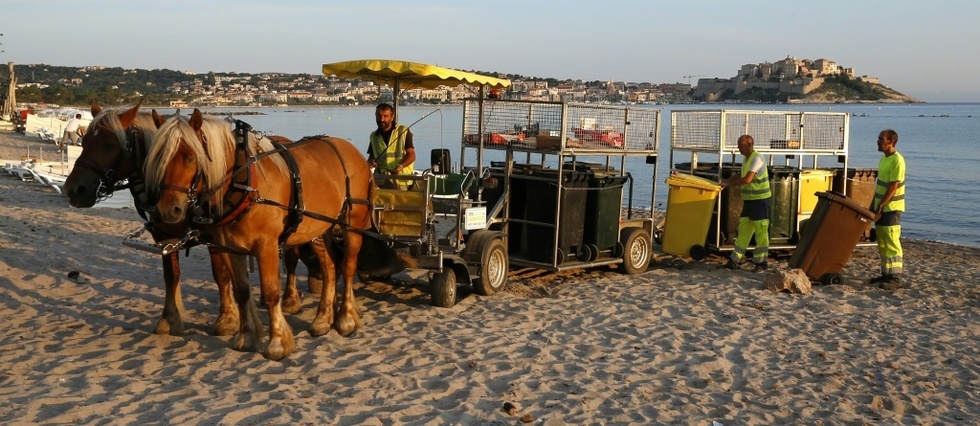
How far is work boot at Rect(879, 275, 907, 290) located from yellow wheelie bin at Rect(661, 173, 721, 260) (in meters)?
2.34

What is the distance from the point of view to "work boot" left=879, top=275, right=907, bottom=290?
1139cm

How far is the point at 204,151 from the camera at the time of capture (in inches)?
265

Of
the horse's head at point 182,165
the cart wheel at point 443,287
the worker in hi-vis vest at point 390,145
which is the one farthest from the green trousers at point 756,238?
the horse's head at point 182,165

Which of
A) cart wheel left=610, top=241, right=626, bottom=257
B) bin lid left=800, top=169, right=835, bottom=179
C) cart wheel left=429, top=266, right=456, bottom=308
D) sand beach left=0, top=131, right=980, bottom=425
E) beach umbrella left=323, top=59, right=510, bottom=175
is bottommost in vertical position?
sand beach left=0, top=131, right=980, bottom=425

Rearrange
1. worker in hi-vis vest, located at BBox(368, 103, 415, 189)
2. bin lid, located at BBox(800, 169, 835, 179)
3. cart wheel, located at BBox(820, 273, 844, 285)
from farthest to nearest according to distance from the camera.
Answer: bin lid, located at BBox(800, 169, 835, 179), cart wheel, located at BBox(820, 273, 844, 285), worker in hi-vis vest, located at BBox(368, 103, 415, 189)

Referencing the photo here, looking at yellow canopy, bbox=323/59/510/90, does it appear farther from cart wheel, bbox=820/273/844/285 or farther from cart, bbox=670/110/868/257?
cart wheel, bbox=820/273/844/285

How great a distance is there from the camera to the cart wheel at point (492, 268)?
10.2 metres

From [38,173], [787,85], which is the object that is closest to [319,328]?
[38,173]

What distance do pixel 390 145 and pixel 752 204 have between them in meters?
5.11

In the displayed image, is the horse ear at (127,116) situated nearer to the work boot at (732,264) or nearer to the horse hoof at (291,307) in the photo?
the horse hoof at (291,307)

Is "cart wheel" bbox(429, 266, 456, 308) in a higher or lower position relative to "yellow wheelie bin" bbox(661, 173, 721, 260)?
lower

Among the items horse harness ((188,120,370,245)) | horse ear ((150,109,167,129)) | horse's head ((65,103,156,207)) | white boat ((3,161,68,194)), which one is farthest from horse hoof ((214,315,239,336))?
white boat ((3,161,68,194))

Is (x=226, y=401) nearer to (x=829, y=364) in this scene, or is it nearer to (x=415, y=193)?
(x=415, y=193)

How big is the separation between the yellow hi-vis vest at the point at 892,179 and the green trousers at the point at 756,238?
4.68 ft
